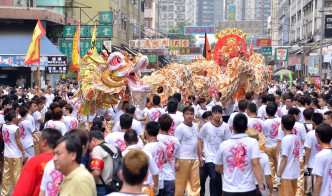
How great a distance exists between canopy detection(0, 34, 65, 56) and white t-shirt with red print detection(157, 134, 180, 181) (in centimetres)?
1808

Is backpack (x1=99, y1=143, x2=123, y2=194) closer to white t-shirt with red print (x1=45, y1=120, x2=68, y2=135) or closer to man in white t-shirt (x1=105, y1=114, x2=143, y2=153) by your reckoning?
man in white t-shirt (x1=105, y1=114, x2=143, y2=153)

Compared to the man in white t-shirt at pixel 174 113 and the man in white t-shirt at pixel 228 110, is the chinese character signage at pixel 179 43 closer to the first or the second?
the man in white t-shirt at pixel 228 110

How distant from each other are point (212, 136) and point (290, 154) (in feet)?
4.89

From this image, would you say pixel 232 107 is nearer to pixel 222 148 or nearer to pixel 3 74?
pixel 222 148

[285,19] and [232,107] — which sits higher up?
[285,19]

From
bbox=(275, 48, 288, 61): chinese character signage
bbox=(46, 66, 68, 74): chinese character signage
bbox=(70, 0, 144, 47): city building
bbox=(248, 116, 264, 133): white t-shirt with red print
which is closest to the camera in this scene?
bbox=(248, 116, 264, 133): white t-shirt with red print

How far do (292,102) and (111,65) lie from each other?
175 inches

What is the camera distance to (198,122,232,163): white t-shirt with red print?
8984mm

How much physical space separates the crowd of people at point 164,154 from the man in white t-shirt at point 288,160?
14mm

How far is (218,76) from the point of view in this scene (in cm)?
1953

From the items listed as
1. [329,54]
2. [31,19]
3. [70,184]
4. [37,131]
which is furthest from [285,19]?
[70,184]

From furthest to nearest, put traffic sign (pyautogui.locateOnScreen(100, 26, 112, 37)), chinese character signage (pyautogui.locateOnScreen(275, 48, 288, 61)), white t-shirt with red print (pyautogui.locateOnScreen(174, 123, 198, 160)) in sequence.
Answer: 1. chinese character signage (pyautogui.locateOnScreen(275, 48, 288, 61))
2. traffic sign (pyautogui.locateOnScreen(100, 26, 112, 37))
3. white t-shirt with red print (pyautogui.locateOnScreen(174, 123, 198, 160))

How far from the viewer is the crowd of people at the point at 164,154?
15.2 feet

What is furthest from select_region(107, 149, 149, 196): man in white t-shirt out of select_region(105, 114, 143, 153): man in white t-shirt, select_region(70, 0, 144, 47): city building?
select_region(70, 0, 144, 47): city building
